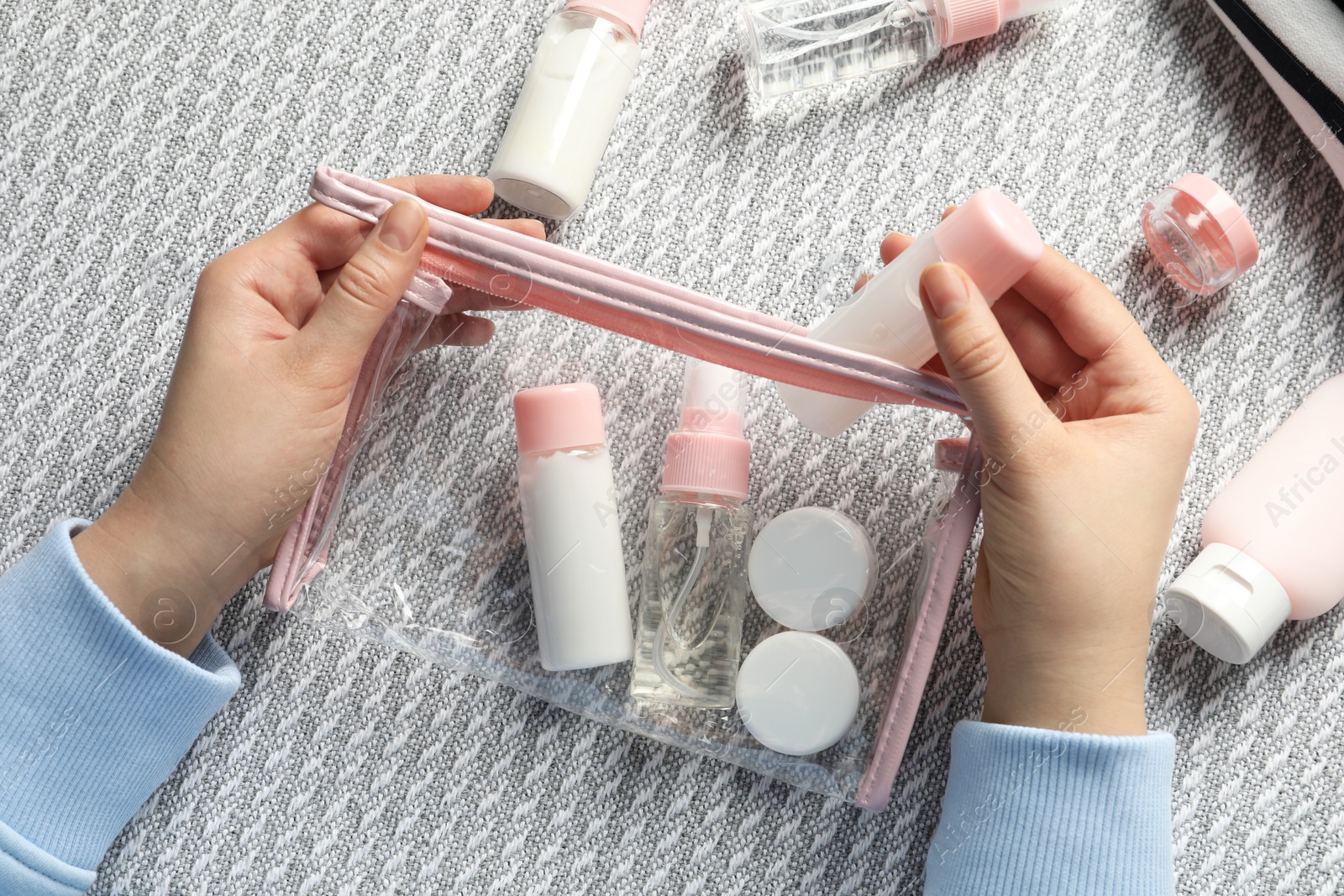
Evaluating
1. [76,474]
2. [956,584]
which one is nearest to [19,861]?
[76,474]

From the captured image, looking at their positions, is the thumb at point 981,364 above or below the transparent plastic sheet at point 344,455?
above

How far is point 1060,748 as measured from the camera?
1.46 ft

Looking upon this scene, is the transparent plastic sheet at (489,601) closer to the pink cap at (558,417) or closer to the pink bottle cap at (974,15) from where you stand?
the pink cap at (558,417)

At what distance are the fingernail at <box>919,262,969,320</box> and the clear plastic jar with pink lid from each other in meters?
0.23

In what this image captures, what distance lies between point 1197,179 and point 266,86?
1.82 ft

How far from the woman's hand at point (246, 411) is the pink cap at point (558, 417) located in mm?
81

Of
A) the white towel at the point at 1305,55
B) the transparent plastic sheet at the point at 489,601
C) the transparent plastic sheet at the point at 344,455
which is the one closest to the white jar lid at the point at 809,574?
the transparent plastic sheet at the point at 489,601

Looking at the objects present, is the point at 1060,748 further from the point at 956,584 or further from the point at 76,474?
the point at 76,474

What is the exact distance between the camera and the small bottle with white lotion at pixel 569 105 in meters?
0.52

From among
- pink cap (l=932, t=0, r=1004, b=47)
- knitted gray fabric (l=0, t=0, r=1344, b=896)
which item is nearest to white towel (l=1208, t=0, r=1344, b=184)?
knitted gray fabric (l=0, t=0, r=1344, b=896)

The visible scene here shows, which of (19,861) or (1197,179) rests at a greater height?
(1197,179)

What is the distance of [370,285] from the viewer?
431 mm

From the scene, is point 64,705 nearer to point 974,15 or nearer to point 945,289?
point 945,289

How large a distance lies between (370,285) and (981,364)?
0.28m
